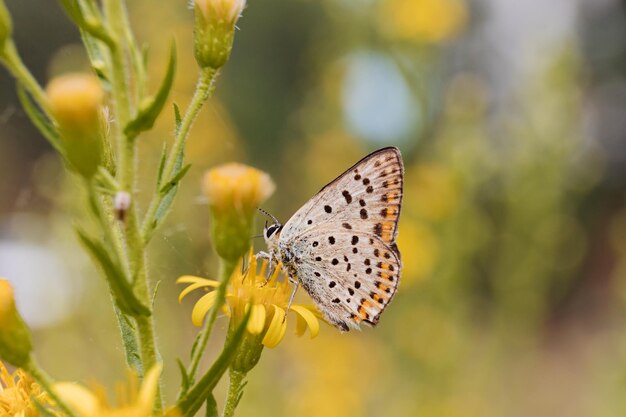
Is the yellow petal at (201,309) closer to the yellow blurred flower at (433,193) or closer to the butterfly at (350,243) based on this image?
the butterfly at (350,243)

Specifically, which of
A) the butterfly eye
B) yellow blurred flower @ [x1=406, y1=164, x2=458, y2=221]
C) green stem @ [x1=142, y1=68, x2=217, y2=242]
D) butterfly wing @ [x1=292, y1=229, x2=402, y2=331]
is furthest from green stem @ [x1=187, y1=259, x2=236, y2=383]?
yellow blurred flower @ [x1=406, y1=164, x2=458, y2=221]

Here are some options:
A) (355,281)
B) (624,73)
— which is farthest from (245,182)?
(624,73)

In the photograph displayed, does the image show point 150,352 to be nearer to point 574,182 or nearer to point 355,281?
point 355,281

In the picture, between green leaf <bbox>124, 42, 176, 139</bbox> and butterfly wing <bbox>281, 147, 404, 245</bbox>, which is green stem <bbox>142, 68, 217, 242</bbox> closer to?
green leaf <bbox>124, 42, 176, 139</bbox>

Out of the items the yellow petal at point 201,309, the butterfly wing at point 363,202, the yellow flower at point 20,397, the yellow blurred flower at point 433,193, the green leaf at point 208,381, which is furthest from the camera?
the yellow blurred flower at point 433,193

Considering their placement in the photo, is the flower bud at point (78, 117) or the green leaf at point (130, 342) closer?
the flower bud at point (78, 117)

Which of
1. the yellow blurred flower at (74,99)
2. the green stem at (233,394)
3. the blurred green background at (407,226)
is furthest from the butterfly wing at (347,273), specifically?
the blurred green background at (407,226)

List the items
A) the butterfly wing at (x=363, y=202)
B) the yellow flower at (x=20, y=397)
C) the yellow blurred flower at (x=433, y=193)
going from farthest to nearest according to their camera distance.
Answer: the yellow blurred flower at (x=433, y=193), the butterfly wing at (x=363, y=202), the yellow flower at (x=20, y=397)
